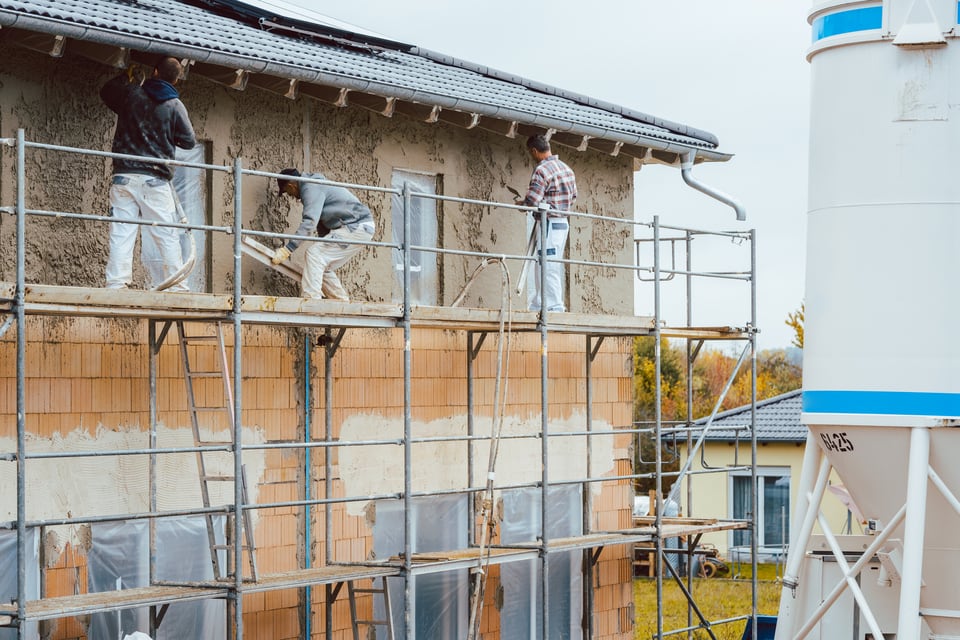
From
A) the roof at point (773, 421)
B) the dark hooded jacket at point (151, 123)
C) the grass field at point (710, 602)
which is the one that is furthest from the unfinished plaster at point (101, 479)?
the roof at point (773, 421)

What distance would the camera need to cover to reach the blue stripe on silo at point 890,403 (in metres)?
10.4

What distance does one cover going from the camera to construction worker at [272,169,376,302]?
451 inches

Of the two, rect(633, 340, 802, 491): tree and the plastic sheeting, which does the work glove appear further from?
rect(633, 340, 802, 491): tree

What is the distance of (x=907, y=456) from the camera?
10586mm

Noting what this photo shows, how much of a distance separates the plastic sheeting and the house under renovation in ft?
0.11

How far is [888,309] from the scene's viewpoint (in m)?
10.7

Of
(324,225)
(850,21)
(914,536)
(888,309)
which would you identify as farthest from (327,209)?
(914,536)

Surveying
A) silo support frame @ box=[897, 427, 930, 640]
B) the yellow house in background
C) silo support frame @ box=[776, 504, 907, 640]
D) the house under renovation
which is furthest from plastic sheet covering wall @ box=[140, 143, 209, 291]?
the yellow house in background

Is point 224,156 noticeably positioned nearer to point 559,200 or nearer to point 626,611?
point 559,200

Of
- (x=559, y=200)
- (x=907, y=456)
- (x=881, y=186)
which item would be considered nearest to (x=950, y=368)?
(x=907, y=456)

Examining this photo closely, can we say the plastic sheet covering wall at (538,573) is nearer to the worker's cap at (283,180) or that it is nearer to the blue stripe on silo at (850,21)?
the worker's cap at (283,180)

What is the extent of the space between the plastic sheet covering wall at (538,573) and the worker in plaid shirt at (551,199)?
77.0 inches

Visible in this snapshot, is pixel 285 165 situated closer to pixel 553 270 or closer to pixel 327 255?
pixel 327 255

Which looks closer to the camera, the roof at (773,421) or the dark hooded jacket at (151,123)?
the dark hooded jacket at (151,123)
